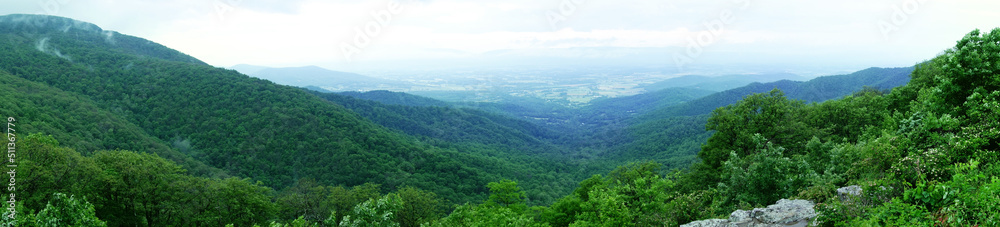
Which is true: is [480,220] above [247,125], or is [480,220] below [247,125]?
above

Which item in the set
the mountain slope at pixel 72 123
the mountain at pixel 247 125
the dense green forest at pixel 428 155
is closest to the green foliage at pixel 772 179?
the dense green forest at pixel 428 155

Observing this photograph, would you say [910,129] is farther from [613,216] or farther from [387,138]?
[387,138]

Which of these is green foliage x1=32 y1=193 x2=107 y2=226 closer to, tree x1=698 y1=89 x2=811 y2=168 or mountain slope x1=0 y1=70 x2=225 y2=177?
tree x1=698 y1=89 x2=811 y2=168

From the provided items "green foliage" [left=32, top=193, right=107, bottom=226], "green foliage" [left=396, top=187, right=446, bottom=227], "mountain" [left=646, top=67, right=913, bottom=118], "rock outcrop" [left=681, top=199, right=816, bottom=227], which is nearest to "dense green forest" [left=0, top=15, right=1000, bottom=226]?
"green foliage" [left=32, top=193, right=107, bottom=226]

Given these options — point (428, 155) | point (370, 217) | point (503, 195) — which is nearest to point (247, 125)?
point (428, 155)

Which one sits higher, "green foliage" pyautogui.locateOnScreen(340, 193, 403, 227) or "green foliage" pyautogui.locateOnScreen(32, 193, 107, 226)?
"green foliage" pyautogui.locateOnScreen(32, 193, 107, 226)

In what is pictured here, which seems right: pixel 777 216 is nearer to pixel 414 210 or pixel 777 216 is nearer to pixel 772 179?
pixel 772 179

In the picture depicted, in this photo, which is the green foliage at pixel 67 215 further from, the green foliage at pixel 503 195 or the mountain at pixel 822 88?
the mountain at pixel 822 88

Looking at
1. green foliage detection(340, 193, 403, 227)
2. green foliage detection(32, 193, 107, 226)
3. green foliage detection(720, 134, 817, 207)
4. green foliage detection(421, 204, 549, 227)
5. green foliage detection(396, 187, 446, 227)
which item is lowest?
green foliage detection(396, 187, 446, 227)
